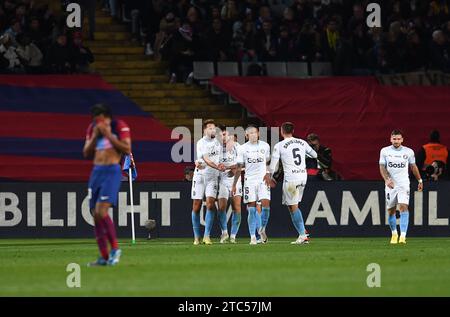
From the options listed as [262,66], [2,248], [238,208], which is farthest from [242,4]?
[2,248]

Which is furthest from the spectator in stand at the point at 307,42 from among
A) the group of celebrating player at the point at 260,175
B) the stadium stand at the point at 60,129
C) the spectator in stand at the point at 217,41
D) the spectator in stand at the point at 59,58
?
the group of celebrating player at the point at 260,175

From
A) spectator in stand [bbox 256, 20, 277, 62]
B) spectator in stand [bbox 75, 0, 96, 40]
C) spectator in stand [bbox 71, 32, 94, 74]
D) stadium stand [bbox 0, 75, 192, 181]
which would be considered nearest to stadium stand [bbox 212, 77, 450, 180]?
A: spectator in stand [bbox 256, 20, 277, 62]

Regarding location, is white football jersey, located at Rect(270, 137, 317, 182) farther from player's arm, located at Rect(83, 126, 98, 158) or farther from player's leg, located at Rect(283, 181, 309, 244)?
player's arm, located at Rect(83, 126, 98, 158)

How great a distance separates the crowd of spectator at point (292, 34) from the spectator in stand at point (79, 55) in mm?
2043

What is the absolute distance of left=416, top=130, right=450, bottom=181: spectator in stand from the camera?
30.2 m

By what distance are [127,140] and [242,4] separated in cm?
1933

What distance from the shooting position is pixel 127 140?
1714cm

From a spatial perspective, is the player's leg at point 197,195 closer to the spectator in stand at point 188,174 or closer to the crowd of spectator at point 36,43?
the spectator in stand at point 188,174

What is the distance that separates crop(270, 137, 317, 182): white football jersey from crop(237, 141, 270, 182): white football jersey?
1.71ft

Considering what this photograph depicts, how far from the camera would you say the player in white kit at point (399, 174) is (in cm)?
2513

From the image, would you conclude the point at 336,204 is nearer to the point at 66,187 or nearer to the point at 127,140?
the point at 66,187

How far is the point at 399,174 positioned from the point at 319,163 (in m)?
4.71

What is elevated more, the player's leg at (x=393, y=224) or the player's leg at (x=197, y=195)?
the player's leg at (x=197, y=195)

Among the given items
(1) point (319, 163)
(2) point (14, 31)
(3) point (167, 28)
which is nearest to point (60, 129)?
(2) point (14, 31)
